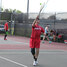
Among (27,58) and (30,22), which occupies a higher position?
(30,22)

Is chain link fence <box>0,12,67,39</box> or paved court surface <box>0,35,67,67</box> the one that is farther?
chain link fence <box>0,12,67,39</box>

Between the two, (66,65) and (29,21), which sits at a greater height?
(29,21)

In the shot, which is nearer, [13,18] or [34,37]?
[34,37]

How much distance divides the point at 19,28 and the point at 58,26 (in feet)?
24.3

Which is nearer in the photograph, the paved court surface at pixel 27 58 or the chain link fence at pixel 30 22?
the paved court surface at pixel 27 58

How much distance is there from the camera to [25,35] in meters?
24.8

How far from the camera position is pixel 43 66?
7.92m

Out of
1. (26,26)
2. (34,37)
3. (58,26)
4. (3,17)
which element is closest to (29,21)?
(26,26)

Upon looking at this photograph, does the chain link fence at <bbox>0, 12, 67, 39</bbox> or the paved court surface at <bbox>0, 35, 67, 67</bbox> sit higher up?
the chain link fence at <bbox>0, 12, 67, 39</bbox>

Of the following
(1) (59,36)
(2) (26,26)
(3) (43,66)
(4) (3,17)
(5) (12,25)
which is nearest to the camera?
(3) (43,66)

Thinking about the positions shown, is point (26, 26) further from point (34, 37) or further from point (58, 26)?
point (34, 37)

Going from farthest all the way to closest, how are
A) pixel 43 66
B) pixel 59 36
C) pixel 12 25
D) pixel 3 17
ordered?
pixel 3 17 < pixel 12 25 < pixel 59 36 < pixel 43 66

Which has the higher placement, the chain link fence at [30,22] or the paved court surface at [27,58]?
the chain link fence at [30,22]

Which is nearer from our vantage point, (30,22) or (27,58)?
(27,58)
